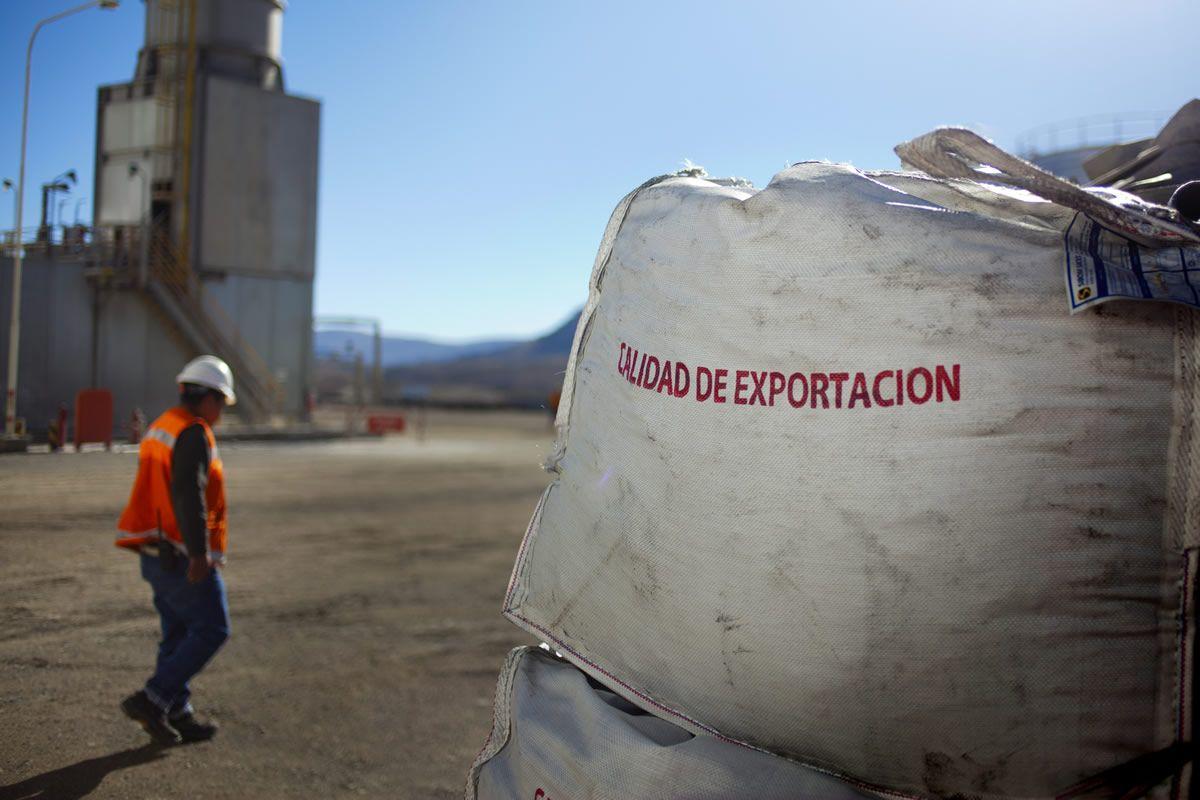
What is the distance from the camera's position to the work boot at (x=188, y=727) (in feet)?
12.4

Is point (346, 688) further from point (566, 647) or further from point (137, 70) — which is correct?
point (137, 70)

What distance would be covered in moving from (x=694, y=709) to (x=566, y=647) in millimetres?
403

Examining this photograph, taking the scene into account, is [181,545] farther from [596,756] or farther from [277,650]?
[596,756]

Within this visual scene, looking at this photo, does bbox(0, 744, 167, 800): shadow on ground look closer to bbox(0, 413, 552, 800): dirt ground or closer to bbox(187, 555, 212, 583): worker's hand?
bbox(0, 413, 552, 800): dirt ground

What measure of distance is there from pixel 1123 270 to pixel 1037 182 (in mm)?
284

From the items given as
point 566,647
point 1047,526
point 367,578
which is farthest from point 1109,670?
point 367,578

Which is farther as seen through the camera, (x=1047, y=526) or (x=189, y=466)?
(x=189, y=466)

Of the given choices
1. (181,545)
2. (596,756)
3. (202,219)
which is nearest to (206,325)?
(202,219)

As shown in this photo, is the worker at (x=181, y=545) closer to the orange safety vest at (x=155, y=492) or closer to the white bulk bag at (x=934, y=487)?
the orange safety vest at (x=155, y=492)

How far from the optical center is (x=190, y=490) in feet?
12.5

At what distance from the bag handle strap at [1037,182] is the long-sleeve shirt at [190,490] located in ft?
9.73

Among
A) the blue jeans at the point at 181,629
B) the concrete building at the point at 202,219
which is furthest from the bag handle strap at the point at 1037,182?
the concrete building at the point at 202,219

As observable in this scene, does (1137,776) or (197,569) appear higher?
(1137,776)

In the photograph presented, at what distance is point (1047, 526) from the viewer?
174 centimetres
